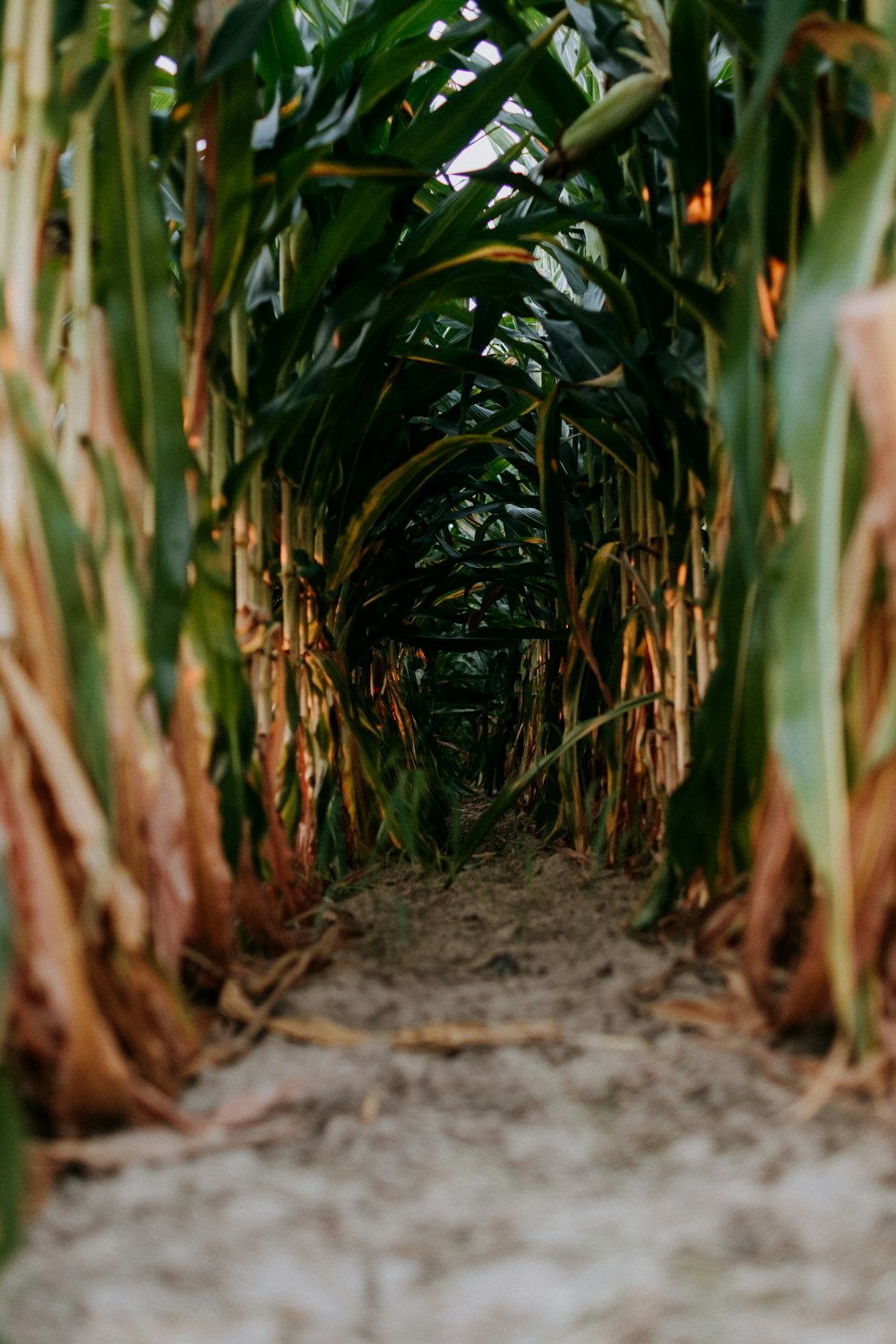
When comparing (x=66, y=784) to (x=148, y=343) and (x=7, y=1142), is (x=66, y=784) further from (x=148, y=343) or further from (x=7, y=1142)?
(x=148, y=343)

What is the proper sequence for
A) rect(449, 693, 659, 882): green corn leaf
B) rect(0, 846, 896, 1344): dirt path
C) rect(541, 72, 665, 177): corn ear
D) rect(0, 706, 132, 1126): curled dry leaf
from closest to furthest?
1. rect(0, 846, 896, 1344): dirt path
2. rect(0, 706, 132, 1126): curled dry leaf
3. rect(541, 72, 665, 177): corn ear
4. rect(449, 693, 659, 882): green corn leaf

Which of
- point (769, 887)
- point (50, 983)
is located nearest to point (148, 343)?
point (50, 983)

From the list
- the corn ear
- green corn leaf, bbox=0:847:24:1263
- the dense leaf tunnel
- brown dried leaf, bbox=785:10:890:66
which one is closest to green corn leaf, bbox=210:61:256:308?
the dense leaf tunnel

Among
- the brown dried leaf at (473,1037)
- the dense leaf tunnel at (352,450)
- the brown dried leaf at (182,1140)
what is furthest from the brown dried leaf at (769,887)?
the brown dried leaf at (182,1140)

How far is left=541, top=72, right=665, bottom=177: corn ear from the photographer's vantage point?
0.77 metres

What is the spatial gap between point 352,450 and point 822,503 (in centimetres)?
88

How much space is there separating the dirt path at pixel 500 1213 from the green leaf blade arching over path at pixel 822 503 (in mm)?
81

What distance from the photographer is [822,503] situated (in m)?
0.44

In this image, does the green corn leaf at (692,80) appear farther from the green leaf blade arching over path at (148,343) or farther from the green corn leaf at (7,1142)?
the green corn leaf at (7,1142)

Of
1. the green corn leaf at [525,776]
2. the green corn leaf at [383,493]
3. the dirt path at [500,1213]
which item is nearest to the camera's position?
the dirt path at [500,1213]

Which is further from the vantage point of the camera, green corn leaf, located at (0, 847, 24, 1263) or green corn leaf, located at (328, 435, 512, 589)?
green corn leaf, located at (328, 435, 512, 589)

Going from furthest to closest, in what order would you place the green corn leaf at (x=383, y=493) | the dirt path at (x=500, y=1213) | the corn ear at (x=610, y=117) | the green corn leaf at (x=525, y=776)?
the green corn leaf at (x=383, y=493), the green corn leaf at (x=525, y=776), the corn ear at (x=610, y=117), the dirt path at (x=500, y=1213)

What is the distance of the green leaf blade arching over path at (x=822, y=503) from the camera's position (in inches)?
16.6

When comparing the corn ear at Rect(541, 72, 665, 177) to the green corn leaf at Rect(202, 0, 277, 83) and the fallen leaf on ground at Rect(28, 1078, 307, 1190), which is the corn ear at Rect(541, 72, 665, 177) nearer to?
the green corn leaf at Rect(202, 0, 277, 83)
